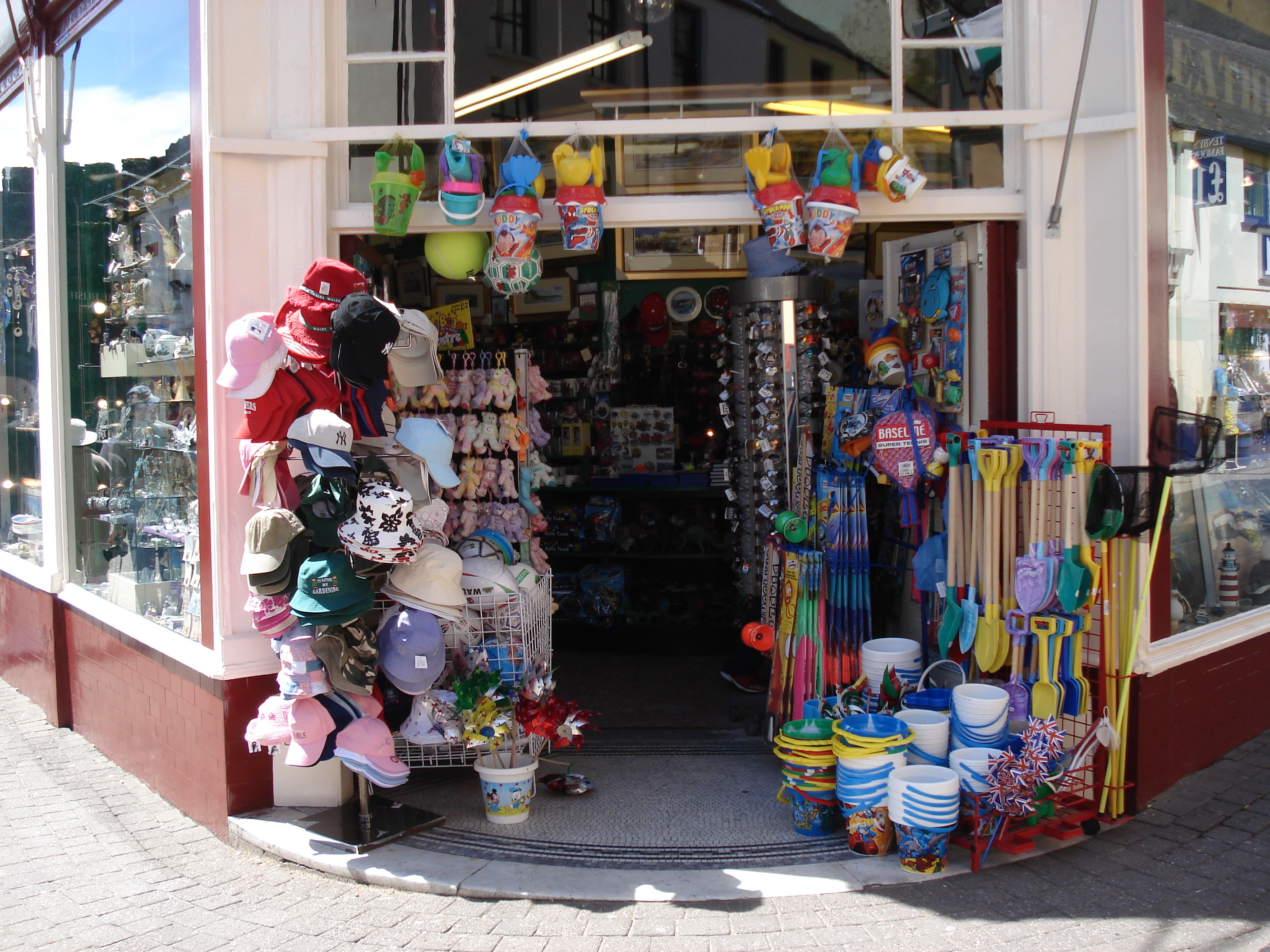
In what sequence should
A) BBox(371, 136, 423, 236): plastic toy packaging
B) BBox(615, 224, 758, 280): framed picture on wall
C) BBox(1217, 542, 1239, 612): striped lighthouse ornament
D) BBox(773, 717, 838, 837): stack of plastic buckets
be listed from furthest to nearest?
1. BBox(615, 224, 758, 280): framed picture on wall
2. BBox(1217, 542, 1239, 612): striped lighthouse ornament
3. BBox(371, 136, 423, 236): plastic toy packaging
4. BBox(773, 717, 838, 837): stack of plastic buckets

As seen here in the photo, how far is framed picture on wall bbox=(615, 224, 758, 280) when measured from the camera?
596 centimetres

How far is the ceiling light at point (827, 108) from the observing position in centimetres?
484

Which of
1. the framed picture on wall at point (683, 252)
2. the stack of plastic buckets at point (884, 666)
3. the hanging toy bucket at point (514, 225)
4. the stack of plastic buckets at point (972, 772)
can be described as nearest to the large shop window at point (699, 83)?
the hanging toy bucket at point (514, 225)

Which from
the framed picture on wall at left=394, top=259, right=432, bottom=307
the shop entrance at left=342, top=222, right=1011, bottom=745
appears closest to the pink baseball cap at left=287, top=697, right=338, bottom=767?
the shop entrance at left=342, top=222, right=1011, bottom=745

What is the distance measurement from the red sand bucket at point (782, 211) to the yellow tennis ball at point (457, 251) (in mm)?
1372

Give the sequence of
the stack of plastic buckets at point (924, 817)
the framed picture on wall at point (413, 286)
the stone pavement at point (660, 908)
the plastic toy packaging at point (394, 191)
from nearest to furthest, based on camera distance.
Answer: the stone pavement at point (660, 908)
the stack of plastic buckets at point (924, 817)
the plastic toy packaging at point (394, 191)
the framed picture on wall at point (413, 286)

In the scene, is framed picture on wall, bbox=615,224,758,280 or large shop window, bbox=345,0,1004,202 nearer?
large shop window, bbox=345,0,1004,202

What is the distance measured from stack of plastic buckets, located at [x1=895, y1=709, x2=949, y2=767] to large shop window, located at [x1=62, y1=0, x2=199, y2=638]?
3415 millimetres

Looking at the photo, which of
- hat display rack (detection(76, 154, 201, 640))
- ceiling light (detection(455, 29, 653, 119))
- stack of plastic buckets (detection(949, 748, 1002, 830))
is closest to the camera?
stack of plastic buckets (detection(949, 748, 1002, 830))

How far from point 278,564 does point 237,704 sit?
39.1 inches

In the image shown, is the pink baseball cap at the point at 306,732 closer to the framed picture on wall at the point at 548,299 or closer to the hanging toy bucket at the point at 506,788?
the hanging toy bucket at the point at 506,788

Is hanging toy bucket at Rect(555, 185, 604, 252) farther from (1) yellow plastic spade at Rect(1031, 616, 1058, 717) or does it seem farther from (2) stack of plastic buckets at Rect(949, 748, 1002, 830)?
(2) stack of plastic buckets at Rect(949, 748, 1002, 830)

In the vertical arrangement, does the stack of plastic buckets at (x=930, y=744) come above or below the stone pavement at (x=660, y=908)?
above

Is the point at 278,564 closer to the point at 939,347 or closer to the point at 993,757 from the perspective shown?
the point at 993,757
